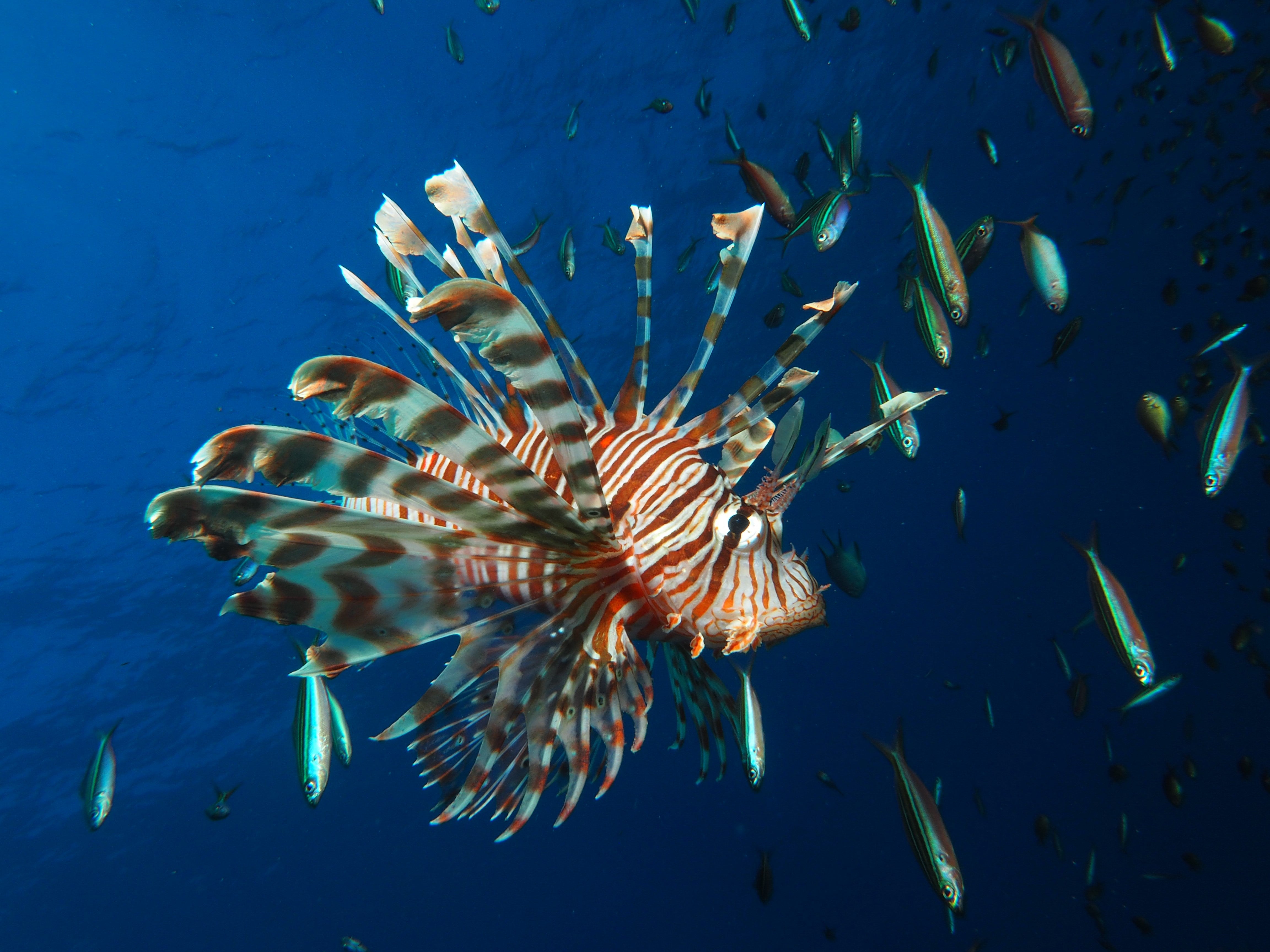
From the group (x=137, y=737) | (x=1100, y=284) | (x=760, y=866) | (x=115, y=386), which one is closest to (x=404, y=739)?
(x=137, y=737)

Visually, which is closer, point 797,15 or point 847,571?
point 847,571

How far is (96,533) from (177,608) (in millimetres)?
3526

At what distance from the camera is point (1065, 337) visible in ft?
15.2

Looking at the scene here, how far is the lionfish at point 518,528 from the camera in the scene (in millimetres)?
1445

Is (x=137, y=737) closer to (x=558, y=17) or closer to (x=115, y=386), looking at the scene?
(x=115, y=386)

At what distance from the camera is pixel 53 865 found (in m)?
23.1

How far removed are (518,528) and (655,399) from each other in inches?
735

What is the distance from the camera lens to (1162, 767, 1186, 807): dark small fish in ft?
18.1

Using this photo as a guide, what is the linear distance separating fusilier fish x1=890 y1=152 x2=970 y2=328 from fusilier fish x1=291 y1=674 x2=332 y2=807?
148 inches

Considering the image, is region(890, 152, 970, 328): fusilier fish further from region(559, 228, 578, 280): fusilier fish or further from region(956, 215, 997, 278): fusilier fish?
region(559, 228, 578, 280): fusilier fish

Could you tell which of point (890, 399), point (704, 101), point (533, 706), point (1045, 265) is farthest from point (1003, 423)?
point (533, 706)

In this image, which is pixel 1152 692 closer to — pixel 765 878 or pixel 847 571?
pixel 847 571

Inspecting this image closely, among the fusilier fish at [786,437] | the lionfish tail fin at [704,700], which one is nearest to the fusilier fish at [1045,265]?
the fusilier fish at [786,437]

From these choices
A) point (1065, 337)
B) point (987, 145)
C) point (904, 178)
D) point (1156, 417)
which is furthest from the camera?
point (987, 145)
